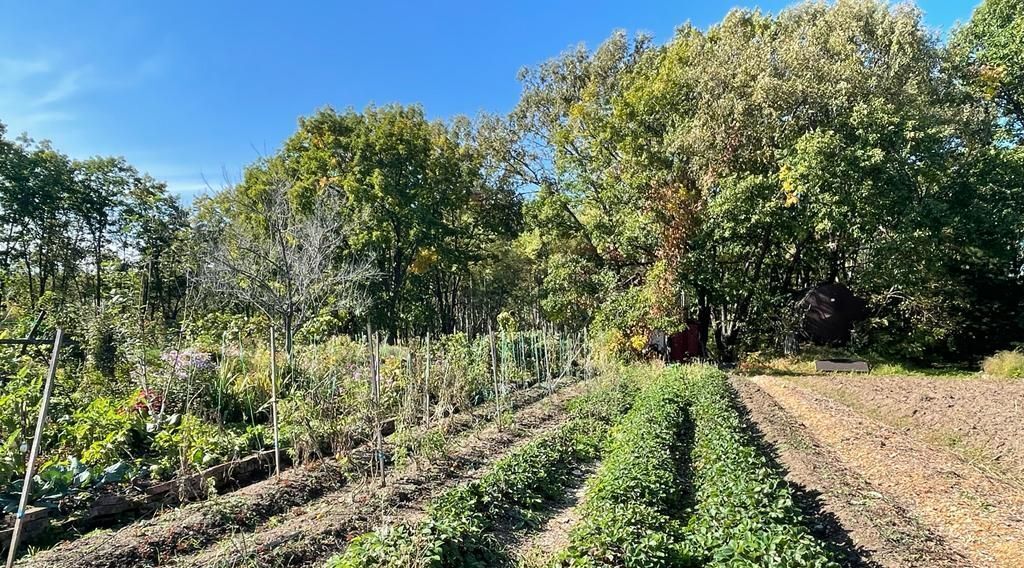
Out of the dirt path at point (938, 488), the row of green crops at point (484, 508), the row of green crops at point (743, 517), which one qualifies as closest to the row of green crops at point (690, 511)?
the row of green crops at point (743, 517)

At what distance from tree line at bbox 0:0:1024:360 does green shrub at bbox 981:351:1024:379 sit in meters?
2.66

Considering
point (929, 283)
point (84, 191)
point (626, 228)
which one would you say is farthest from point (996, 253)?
point (84, 191)

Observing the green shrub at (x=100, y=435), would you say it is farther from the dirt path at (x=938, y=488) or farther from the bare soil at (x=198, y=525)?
the dirt path at (x=938, y=488)

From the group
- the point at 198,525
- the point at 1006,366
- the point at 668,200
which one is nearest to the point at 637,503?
the point at 198,525

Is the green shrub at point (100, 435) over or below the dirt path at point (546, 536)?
over

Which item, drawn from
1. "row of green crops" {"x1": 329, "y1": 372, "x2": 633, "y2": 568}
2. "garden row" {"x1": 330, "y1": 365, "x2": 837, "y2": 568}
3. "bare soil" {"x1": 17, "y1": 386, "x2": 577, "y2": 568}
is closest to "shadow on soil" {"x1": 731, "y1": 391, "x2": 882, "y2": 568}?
"garden row" {"x1": 330, "y1": 365, "x2": 837, "y2": 568}

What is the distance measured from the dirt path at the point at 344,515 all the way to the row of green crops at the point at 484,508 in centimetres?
51

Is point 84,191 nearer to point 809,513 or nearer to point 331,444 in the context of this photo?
point 331,444

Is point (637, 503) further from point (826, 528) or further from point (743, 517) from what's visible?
point (826, 528)

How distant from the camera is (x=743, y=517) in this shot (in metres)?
3.74

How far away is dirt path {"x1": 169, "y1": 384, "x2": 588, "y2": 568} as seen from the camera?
3822mm

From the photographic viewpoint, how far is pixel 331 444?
6449 mm

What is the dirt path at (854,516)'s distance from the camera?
3.82m

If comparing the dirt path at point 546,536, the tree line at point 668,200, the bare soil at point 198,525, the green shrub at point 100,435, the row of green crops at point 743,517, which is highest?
the tree line at point 668,200
